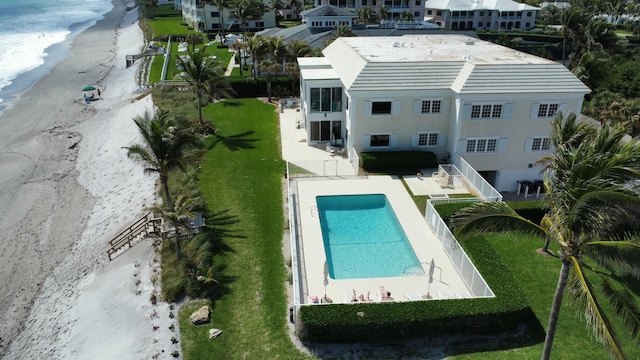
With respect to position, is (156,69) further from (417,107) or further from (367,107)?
(417,107)

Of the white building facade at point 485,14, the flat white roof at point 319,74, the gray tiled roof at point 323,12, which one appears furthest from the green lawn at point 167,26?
the flat white roof at point 319,74

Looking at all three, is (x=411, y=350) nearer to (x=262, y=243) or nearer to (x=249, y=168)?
(x=262, y=243)

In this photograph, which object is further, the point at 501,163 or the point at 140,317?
the point at 501,163

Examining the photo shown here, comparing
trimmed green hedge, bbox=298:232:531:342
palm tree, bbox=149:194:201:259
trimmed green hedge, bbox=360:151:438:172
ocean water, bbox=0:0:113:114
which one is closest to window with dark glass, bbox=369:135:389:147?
trimmed green hedge, bbox=360:151:438:172

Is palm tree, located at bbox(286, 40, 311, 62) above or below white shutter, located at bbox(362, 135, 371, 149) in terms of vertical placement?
above

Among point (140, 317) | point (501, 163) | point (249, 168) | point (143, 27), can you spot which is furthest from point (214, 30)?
point (140, 317)

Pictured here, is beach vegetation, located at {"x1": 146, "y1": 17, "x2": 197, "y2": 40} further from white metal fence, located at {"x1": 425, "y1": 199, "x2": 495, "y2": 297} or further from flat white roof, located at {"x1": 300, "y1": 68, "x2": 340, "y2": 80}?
white metal fence, located at {"x1": 425, "y1": 199, "x2": 495, "y2": 297}
